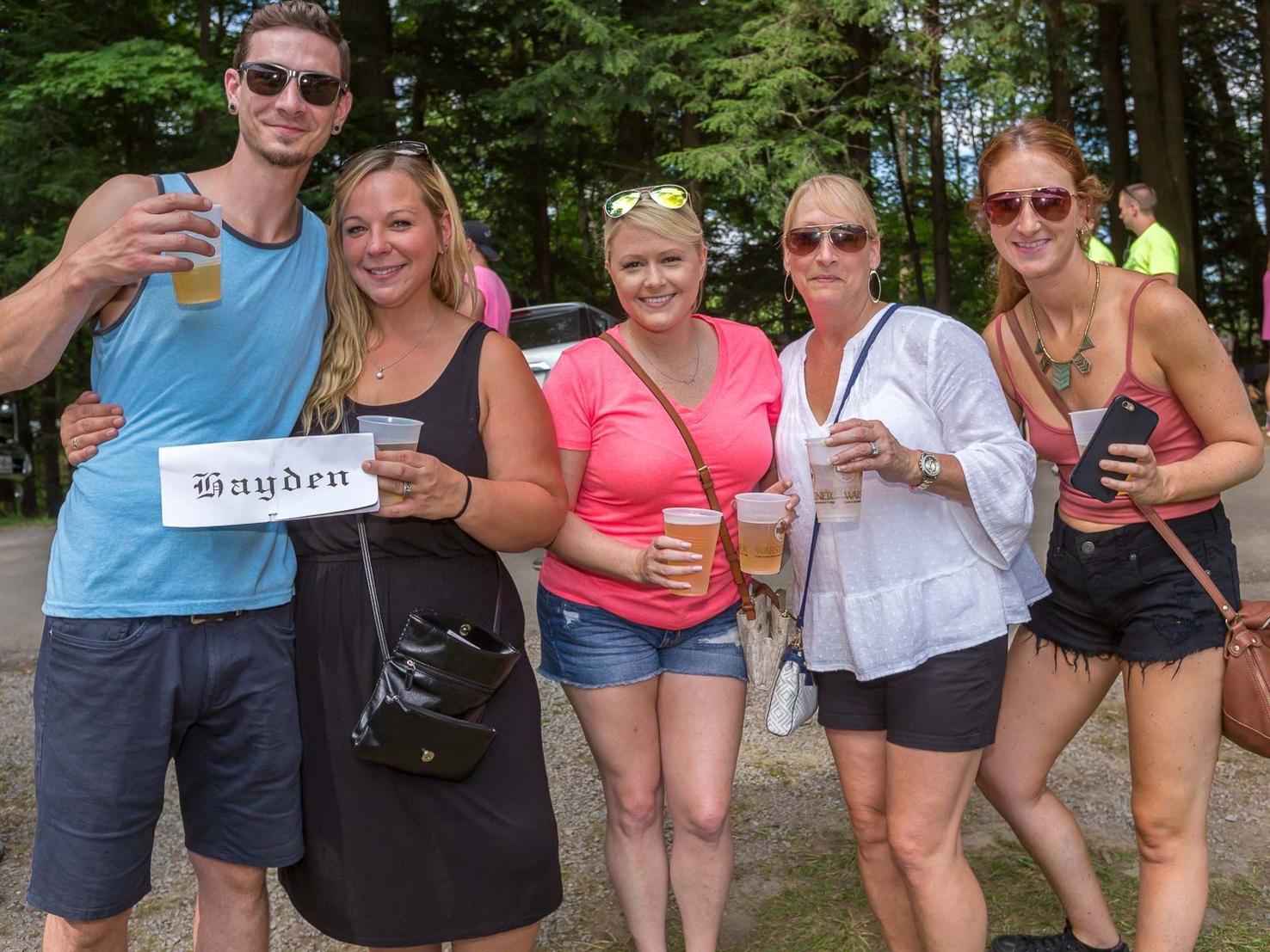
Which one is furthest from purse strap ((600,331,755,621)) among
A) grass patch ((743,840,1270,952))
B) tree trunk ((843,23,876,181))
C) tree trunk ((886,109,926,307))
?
tree trunk ((886,109,926,307))

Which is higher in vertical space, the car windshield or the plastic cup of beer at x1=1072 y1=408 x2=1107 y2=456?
the car windshield

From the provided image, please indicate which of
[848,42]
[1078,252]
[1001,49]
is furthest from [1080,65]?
[1078,252]

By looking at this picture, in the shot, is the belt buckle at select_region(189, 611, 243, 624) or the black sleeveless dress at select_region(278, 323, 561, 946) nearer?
the belt buckle at select_region(189, 611, 243, 624)

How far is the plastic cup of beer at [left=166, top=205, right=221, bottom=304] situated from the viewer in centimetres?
231

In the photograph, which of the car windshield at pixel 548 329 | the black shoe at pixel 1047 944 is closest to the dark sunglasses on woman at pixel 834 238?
the black shoe at pixel 1047 944

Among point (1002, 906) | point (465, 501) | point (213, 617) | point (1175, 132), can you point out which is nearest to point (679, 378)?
point (465, 501)

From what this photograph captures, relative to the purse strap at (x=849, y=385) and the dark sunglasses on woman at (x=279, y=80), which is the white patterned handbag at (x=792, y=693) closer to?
the purse strap at (x=849, y=385)

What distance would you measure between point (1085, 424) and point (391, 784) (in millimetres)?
1776

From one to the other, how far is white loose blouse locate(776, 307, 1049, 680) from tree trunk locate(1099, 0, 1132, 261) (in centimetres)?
1886

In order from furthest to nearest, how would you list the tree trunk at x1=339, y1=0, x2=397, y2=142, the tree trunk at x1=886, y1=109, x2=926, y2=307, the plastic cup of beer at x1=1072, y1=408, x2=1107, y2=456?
the tree trunk at x1=886, y1=109, x2=926, y2=307 < the tree trunk at x1=339, y1=0, x2=397, y2=142 < the plastic cup of beer at x1=1072, y1=408, x2=1107, y2=456

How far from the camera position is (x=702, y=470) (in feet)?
9.76

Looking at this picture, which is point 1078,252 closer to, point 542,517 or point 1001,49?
point 542,517

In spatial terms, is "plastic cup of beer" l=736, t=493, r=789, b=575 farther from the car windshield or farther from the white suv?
the car windshield

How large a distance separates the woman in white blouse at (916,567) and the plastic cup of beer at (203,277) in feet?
4.46
